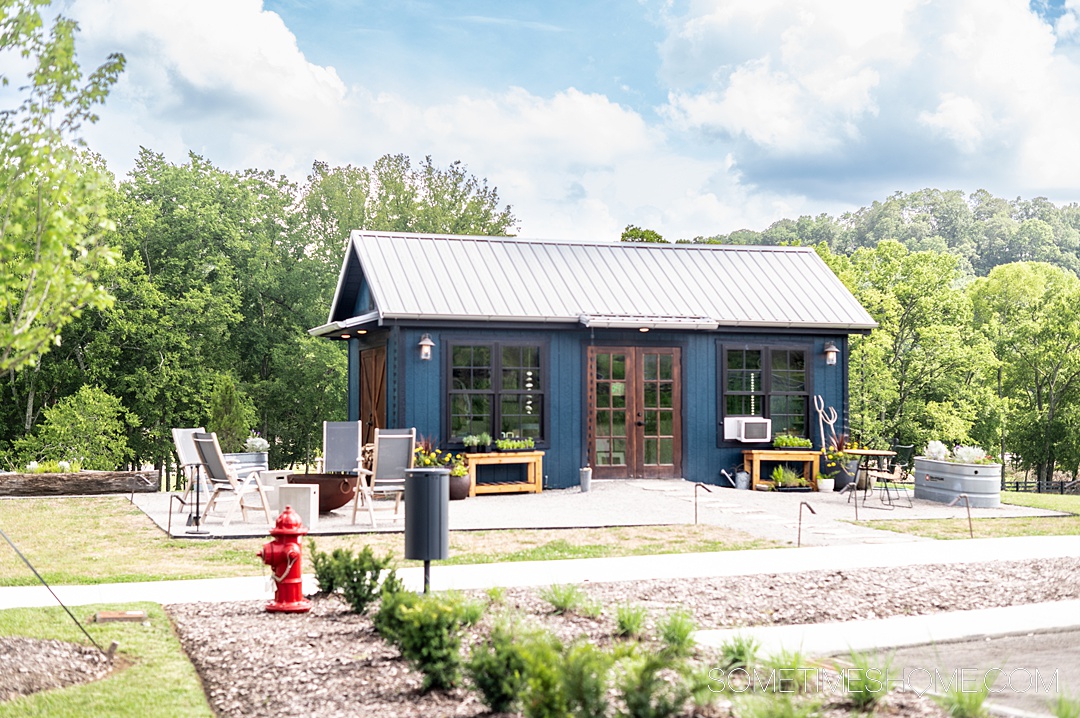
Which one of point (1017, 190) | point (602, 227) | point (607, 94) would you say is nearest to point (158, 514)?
point (602, 227)

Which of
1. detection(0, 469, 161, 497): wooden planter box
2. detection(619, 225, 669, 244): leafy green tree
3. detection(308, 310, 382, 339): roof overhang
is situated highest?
detection(619, 225, 669, 244): leafy green tree

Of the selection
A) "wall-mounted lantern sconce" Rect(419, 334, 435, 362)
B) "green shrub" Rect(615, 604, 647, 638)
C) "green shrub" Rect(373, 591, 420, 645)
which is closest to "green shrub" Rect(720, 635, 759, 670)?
"green shrub" Rect(615, 604, 647, 638)

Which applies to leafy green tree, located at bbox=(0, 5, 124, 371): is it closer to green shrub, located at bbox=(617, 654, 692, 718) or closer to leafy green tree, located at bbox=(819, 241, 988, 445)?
green shrub, located at bbox=(617, 654, 692, 718)

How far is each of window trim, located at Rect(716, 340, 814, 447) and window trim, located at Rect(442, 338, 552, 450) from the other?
8.65ft

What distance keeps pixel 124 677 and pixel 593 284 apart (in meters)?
11.8

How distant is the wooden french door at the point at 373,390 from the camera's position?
50.7 ft

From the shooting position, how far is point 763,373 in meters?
16.0

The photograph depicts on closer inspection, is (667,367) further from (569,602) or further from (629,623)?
(629,623)

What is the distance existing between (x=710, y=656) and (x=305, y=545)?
485 centimetres

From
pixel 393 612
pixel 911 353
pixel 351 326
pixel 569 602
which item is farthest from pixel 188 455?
pixel 911 353

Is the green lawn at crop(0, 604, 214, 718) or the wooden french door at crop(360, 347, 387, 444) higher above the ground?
the wooden french door at crop(360, 347, 387, 444)

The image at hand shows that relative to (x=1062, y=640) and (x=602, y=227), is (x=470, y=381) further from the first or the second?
(x=602, y=227)

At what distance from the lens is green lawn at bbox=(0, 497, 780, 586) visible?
7.96 meters

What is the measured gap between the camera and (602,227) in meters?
40.0
